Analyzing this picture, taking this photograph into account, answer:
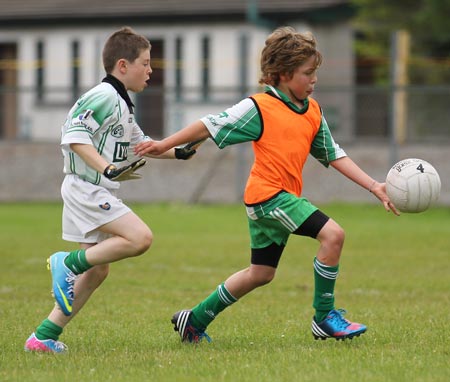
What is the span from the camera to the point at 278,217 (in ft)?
19.8

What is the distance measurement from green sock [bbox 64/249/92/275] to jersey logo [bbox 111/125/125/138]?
69 centimetres

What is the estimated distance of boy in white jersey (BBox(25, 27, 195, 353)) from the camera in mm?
5938

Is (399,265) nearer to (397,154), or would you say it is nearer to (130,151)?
(130,151)

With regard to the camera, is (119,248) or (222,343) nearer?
(119,248)

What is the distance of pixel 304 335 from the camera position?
666cm

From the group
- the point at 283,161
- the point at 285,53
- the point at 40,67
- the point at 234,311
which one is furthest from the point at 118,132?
the point at 40,67

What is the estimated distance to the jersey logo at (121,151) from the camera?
243 inches

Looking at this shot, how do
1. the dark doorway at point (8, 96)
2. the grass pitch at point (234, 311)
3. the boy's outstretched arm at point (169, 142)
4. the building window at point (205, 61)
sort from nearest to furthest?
the grass pitch at point (234, 311), the boy's outstretched arm at point (169, 142), the building window at point (205, 61), the dark doorway at point (8, 96)

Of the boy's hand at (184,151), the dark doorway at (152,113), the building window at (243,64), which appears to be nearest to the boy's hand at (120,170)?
the boy's hand at (184,151)

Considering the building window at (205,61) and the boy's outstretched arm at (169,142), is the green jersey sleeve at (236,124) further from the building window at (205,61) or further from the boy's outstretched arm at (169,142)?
the building window at (205,61)

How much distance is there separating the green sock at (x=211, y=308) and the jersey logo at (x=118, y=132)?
110cm

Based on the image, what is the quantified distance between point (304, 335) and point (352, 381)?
1.73 m

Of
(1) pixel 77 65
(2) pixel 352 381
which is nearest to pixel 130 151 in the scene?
(2) pixel 352 381

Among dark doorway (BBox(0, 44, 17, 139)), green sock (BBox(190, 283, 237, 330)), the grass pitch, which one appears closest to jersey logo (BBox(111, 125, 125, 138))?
green sock (BBox(190, 283, 237, 330))
